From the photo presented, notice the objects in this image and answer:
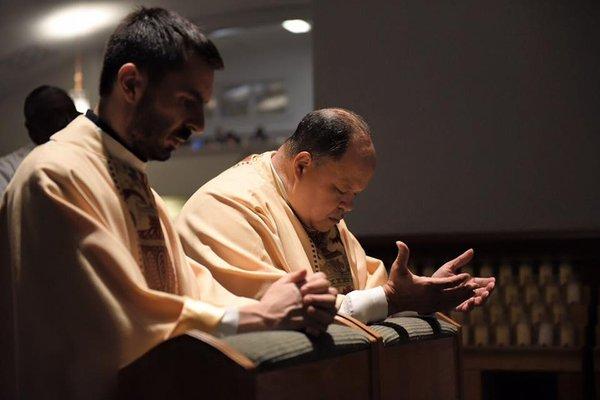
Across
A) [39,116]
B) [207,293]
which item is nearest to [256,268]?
[207,293]

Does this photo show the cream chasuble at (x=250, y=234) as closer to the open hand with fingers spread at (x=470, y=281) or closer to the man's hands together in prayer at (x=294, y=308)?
the open hand with fingers spread at (x=470, y=281)

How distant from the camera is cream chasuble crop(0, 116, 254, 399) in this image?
253 cm

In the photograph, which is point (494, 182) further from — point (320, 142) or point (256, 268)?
point (256, 268)

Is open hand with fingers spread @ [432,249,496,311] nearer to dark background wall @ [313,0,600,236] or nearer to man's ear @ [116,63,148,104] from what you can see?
man's ear @ [116,63,148,104]

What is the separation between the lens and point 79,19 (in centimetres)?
1128

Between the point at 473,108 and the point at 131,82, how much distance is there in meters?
→ 4.29

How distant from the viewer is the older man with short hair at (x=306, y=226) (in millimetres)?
3543

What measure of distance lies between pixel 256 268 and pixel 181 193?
30.8 ft

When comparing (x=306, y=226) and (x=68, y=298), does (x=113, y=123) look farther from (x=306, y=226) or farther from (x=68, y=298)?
(x=306, y=226)

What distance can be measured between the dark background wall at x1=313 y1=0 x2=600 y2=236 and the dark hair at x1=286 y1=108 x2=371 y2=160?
9.38ft

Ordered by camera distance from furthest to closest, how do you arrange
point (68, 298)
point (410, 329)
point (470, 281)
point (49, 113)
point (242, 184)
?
point (49, 113), point (470, 281), point (242, 184), point (410, 329), point (68, 298)

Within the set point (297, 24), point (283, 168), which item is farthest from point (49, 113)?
point (297, 24)

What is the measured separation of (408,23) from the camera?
6.83 metres

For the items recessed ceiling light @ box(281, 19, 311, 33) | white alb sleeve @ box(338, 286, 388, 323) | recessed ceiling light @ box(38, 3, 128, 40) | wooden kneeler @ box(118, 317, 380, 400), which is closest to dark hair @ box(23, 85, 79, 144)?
white alb sleeve @ box(338, 286, 388, 323)
